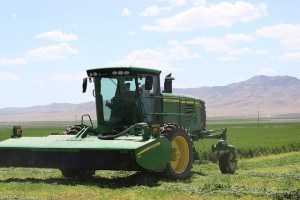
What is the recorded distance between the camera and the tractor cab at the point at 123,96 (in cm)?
1380

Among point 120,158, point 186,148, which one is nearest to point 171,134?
point 186,148

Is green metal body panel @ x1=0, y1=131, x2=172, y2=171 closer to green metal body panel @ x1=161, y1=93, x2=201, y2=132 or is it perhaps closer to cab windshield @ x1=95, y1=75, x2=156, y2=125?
cab windshield @ x1=95, y1=75, x2=156, y2=125

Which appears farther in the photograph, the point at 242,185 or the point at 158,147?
the point at 158,147

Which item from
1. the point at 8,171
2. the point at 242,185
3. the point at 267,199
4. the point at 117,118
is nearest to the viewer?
the point at 267,199

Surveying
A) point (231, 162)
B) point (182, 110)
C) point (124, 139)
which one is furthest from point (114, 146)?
Result: point (231, 162)

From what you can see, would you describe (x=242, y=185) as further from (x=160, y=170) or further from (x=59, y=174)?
(x=59, y=174)

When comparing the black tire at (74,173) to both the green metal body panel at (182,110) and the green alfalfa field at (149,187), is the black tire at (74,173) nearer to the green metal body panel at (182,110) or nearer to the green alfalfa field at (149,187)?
the green alfalfa field at (149,187)

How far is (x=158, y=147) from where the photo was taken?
39.7 ft

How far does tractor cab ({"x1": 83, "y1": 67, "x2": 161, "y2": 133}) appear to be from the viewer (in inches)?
543

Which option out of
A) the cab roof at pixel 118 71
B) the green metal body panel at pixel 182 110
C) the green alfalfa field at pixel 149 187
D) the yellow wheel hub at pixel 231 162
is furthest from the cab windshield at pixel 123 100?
the yellow wheel hub at pixel 231 162

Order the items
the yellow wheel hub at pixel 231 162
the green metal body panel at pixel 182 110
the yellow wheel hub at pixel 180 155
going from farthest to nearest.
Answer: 1. the yellow wheel hub at pixel 231 162
2. the green metal body panel at pixel 182 110
3. the yellow wheel hub at pixel 180 155

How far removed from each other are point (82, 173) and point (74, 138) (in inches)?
59.9

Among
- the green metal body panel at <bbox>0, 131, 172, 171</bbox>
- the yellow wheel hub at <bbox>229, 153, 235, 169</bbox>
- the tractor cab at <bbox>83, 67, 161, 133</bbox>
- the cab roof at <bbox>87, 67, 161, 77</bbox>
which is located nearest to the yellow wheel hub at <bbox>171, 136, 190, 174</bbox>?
the green metal body panel at <bbox>0, 131, 172, 171</bbox>

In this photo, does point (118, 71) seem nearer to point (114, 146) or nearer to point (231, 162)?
point (114, 146)
